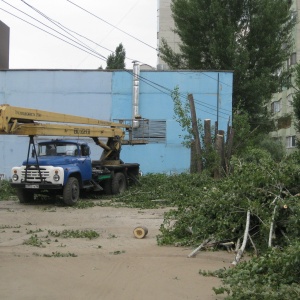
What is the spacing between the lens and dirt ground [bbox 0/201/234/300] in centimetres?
596

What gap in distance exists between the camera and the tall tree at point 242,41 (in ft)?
104

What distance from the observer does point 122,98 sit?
92.7ft

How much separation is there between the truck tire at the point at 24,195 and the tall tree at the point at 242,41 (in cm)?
1821

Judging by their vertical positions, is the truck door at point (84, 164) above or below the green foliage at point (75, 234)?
above

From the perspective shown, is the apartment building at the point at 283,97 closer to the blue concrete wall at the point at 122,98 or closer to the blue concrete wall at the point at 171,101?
the blue concrete wall at the point at 171,101

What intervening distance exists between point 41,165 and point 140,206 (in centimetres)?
374

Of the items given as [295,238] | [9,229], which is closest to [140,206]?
[9,229]

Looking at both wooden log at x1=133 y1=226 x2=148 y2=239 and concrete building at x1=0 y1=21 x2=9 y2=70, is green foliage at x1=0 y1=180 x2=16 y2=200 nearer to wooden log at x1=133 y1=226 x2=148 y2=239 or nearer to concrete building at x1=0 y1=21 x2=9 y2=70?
wooden log at x1=133 y1=226 x2=148 y2=239

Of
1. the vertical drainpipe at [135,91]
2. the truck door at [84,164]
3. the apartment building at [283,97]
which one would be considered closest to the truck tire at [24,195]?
the truck door at [84,164]

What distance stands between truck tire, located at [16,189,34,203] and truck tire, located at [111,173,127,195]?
151 inches

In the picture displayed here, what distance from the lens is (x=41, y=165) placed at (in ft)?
54.0

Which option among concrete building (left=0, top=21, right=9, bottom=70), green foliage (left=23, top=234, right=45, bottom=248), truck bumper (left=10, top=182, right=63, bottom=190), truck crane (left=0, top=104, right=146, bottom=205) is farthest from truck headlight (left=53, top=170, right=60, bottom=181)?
concrete building (left=0, top=21, right=9, bottom=70)

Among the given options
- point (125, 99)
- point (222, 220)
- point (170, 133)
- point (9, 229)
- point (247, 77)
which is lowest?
point (9, 229)

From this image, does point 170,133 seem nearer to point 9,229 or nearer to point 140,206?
point 140,206
